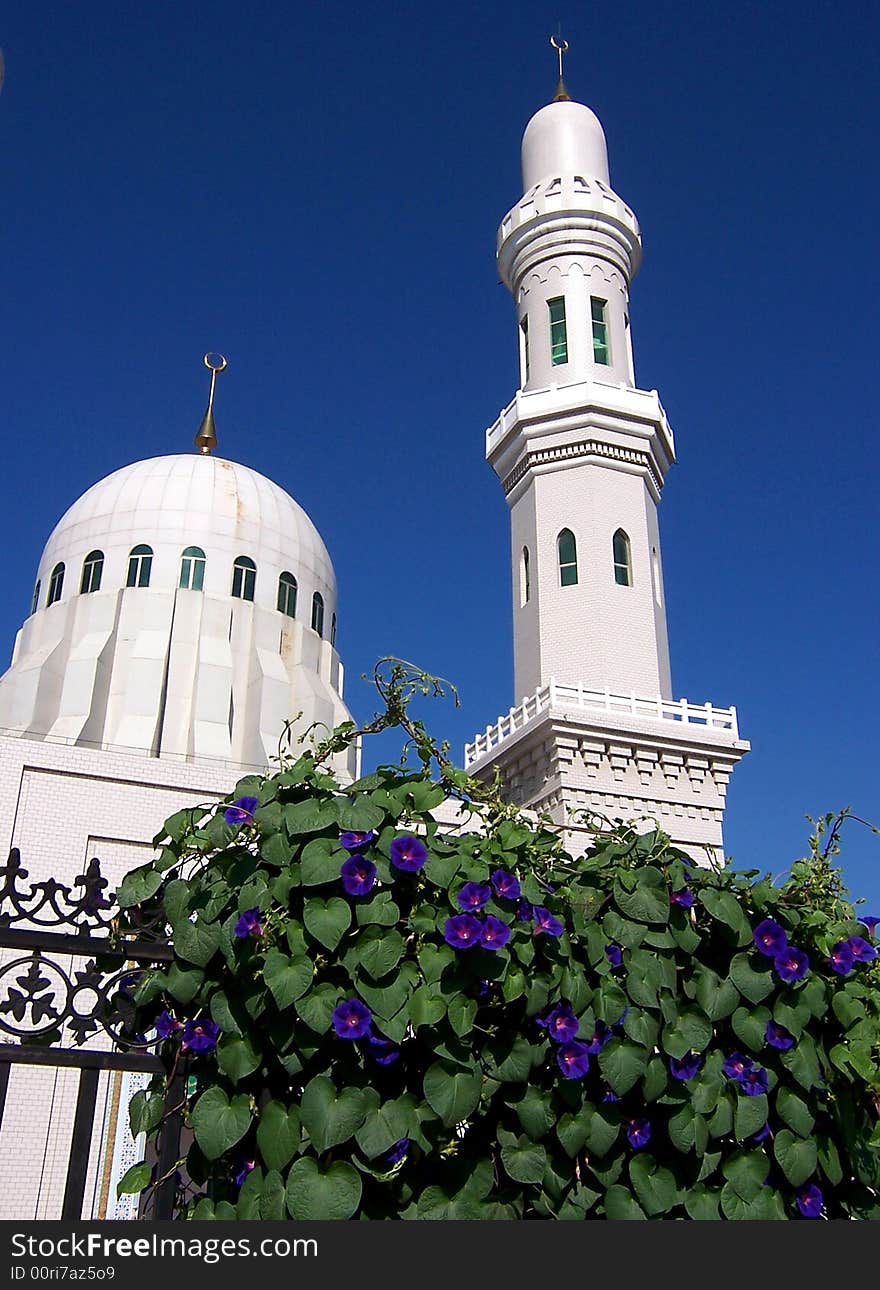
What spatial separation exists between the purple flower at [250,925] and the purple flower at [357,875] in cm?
25

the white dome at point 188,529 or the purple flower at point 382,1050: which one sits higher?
the white dome at point 188,529

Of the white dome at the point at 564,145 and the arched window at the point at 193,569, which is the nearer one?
the arched window at the point at 193,569

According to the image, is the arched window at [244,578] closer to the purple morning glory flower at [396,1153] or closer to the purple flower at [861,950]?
the purple flower at [861,950]

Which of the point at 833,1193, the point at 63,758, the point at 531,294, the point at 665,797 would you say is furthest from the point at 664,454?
the point at 833,1193

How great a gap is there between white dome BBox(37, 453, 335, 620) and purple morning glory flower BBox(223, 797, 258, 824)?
69.7 ft

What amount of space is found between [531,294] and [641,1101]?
22470mm

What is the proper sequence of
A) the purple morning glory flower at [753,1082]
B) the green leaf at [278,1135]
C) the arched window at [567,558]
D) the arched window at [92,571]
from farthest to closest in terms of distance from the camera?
1. the arched window at [92,571]
2. the arched window at [567,558]
3. the purple morning glory flower at [753,1082]
4. the green leaf at [278,1135]

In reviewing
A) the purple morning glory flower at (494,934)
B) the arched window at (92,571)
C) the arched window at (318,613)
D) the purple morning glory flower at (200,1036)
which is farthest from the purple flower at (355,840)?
the arched window at (318,613)

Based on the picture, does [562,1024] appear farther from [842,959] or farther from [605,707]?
[605,707]

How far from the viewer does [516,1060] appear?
3.16 m

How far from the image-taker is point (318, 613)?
26.2 meters

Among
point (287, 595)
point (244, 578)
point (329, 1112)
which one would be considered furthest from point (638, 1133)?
point (287, 595)

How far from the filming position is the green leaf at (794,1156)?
10.8 feet

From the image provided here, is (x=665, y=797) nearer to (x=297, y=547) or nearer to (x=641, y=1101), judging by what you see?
(x=297, y=547)
